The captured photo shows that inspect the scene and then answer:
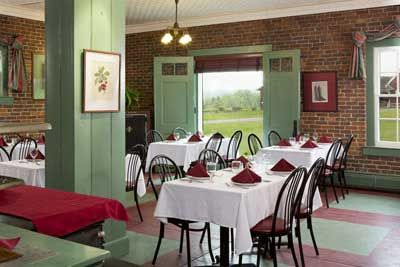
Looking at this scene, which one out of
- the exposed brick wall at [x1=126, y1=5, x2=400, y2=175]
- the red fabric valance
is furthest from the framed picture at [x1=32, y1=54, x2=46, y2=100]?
the exposed brick wall at [x1=126, y1=5, x2=400, y2=175]

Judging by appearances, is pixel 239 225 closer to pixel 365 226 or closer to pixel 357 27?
pixel 365 226

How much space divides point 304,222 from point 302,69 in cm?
356

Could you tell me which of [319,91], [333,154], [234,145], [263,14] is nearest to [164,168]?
[333,154]

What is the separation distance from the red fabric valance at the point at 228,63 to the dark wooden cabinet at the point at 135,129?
1.61m

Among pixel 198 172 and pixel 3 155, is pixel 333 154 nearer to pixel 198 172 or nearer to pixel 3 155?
pixel 198 172

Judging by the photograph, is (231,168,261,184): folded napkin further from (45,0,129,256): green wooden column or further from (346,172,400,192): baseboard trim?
(346,172,400,192): baseboard trim

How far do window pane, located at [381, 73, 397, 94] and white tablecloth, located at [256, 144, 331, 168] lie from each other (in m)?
1.76

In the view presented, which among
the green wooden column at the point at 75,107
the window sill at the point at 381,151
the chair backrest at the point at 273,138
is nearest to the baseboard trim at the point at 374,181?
the window sill at the point at 381,151

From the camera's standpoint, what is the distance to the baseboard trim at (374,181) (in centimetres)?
754

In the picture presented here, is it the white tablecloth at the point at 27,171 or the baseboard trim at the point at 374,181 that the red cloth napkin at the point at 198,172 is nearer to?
the white tablecloth at the point at 27,171

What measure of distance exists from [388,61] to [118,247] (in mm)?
5638

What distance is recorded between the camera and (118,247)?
14.4 feet

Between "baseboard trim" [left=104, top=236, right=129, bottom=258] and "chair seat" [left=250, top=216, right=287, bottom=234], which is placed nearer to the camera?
"chair seat" [left=250, top=216, right=287, bottom=234]

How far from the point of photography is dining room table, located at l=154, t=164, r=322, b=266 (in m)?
3.53
